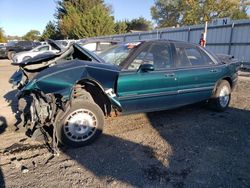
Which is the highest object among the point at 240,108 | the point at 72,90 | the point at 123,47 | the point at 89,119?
the point at 123,47

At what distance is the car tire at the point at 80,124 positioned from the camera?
369 centimetres

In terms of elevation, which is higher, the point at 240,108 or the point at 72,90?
the point at 72,90

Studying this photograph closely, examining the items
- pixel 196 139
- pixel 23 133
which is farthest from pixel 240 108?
pixel 23 133

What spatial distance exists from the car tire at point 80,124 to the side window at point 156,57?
1008 mm

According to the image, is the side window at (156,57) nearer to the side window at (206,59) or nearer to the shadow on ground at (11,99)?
the side window at (206,59)

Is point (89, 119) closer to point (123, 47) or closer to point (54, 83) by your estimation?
point (54, 83)

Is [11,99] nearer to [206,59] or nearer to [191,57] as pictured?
[191,57]

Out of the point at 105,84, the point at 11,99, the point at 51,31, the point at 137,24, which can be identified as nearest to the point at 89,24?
the point at 51,31

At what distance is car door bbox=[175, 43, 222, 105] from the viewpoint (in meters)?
4.88

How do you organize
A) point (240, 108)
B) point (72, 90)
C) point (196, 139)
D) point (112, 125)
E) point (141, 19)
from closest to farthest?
point (72, 90)
point (196, 139)
point (112, 125)
point (240, 108)
point (141, 19)

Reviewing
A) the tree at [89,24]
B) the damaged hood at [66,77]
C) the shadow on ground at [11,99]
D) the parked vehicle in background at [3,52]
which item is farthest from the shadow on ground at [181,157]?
the tree at [89,24]

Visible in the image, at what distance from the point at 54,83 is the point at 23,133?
146cm

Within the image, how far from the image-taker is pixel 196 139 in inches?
165

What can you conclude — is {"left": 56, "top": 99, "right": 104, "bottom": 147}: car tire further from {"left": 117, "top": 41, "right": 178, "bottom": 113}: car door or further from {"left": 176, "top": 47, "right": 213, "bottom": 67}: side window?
{"left": 176, "top": 47, "right": 213, "bottom": 67}: side window
